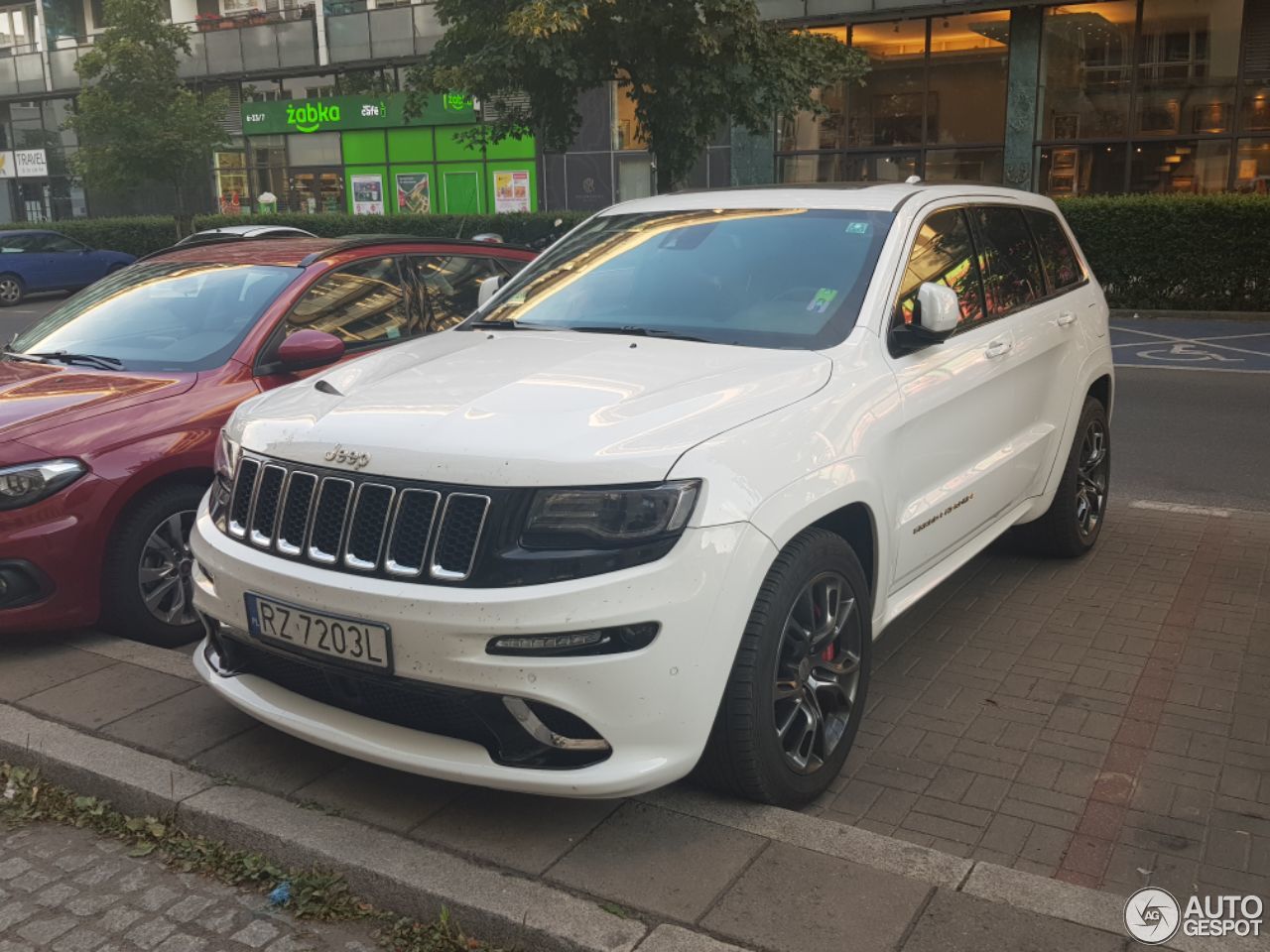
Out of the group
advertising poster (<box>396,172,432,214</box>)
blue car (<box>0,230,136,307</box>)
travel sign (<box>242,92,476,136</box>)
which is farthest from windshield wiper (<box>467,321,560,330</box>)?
advertising poster (<box>396,172,432,214</box>)

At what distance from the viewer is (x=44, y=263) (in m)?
24.8

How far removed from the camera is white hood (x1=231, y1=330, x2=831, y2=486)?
10.0ft

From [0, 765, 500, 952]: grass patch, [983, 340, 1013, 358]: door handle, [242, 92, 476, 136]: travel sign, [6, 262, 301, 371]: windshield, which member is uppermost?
[242, 92, 476, 136]: travel sign

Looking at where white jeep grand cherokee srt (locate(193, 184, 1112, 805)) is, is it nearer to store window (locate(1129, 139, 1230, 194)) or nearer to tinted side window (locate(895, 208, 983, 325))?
tinted side window (locate(895, 208, 983, 325))

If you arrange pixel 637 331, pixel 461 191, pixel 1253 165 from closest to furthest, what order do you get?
pixel 637 331 → pixel 1253 165 → pixel 461 191

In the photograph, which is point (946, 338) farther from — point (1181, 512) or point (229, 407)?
point (1181, 512)

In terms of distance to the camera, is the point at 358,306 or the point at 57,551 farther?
the point at 358,306

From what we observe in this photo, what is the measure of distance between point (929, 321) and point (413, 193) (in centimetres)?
3007

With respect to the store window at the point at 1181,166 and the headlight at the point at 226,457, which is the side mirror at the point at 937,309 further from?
the store window at the point at 1181,166

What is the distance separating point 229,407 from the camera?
5.00 m

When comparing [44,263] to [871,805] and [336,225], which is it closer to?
[336,225]

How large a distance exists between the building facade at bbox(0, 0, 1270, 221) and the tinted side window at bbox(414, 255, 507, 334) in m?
8.80

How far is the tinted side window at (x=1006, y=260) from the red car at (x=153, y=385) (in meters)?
2.76

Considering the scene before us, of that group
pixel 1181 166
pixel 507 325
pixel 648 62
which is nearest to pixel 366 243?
pixel 507 325
